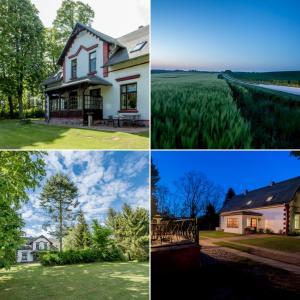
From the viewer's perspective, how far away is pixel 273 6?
293cm

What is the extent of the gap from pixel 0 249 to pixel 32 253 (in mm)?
294

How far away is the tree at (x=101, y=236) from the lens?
324cm

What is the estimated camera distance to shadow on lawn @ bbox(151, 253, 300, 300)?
3.04 metres

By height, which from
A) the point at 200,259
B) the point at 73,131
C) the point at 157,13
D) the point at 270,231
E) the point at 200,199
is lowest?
the point at 200,259

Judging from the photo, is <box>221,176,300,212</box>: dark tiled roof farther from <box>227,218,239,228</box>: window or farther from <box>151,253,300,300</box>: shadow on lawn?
<box>151,253,300,300</box>: shadow on lawn

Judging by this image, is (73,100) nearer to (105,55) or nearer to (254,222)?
(105,55)

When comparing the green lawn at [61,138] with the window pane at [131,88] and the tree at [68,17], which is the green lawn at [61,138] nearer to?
the window pane at [131,88]

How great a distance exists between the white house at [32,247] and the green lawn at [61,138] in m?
0.87

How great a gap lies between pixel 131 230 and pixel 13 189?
1142mm

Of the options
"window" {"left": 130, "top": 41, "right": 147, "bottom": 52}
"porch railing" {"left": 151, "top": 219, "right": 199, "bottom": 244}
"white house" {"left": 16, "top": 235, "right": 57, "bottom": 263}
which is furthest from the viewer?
"white house" {"left": 16, "top": 235, "right": 57, "bottom": 263}

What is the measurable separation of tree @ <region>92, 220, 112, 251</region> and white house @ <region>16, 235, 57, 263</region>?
378 millimetres

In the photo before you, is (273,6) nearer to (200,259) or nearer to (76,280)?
(200,259)

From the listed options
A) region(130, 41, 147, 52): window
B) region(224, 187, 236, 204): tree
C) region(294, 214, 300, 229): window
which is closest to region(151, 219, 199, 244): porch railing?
region(224, 187, 236, 204): tree

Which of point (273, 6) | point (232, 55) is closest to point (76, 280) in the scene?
point (232, 55)
